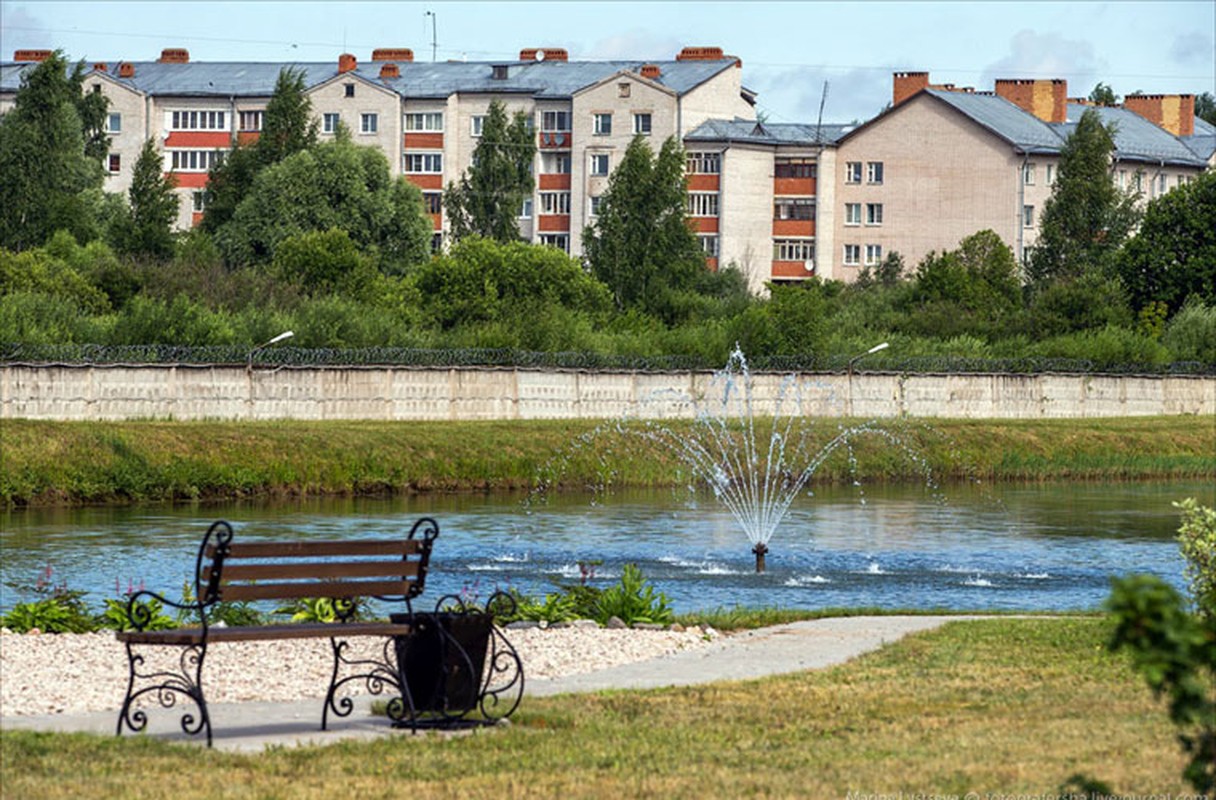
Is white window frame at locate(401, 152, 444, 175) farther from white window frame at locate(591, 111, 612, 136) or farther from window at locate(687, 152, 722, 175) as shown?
window at locate(687, 152, 722, 175)

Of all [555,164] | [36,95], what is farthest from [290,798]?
[555,164]

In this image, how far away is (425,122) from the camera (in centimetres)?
12625

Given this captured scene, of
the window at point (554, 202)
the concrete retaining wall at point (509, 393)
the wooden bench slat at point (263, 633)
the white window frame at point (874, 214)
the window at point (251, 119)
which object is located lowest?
the wooden bench slat at point (263, 633)

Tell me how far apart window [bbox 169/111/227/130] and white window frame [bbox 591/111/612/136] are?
23.8 m

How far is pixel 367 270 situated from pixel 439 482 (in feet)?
121

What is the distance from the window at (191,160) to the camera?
131750 millimetres

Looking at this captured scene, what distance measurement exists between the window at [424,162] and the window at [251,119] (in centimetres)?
983

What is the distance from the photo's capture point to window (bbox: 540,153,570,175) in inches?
4909

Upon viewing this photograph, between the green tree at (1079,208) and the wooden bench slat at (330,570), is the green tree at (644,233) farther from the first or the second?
the wooden bench slat at (330,570)

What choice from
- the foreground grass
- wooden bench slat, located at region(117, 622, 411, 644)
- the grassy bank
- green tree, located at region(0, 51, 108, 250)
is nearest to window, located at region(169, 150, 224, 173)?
green tree, located at region(0, 51, 108, 250)

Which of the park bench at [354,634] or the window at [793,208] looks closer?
the park bench at [354,634]

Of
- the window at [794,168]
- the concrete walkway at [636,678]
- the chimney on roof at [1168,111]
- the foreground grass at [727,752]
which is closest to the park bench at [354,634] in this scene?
the concrete walkway at [636,678]

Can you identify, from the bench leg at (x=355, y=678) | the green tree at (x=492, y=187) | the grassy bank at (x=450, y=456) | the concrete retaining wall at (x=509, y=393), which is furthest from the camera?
the green tree at (x=492, y=187)

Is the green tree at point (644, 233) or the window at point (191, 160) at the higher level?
the window at point (191, 160)
